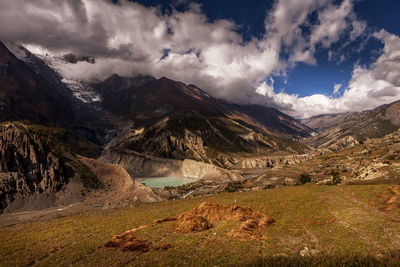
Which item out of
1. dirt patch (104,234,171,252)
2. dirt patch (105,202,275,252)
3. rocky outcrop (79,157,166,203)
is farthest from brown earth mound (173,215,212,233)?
rocky outcrop (79,157,166,203)

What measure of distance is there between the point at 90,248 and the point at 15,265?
638cm

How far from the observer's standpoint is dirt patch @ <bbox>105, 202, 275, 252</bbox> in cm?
2143

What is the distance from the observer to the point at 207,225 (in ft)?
88.5

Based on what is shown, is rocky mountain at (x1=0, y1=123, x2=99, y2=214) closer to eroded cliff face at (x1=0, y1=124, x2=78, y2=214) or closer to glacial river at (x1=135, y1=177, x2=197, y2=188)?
eroded cliff face at (x1=0, y1=124, x2=78, y2=214)

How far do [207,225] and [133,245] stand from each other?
984cm

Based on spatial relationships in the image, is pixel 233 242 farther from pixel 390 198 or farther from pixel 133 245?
pixel 390 198

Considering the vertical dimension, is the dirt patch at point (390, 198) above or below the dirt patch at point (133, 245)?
below

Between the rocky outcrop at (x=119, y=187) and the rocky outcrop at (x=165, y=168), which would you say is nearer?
the rocky outcrop at (x=119, y=187)

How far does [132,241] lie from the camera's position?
2220 centimetres

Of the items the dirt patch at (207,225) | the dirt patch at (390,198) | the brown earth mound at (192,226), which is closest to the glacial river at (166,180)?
the dirt patch at (207,225)

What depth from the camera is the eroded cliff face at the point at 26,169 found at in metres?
62.5

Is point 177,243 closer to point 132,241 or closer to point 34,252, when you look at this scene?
point 132,241

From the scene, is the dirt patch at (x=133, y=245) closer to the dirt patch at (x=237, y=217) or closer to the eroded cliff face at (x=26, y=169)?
the dirt patch at (x=237, y=217)

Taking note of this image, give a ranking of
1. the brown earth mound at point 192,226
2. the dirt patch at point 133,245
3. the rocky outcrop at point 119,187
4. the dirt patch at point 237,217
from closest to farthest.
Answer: the dirt patch at point 133,245, the dirt patch at point 237,217, the brown earth mound at point 192,226, the rocky outcrop at point 119,187
